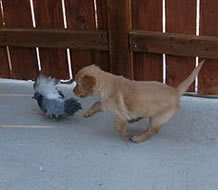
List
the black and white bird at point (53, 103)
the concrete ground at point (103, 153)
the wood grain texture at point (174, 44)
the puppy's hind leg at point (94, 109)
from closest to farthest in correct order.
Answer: the concrete ground at point (103, 153), the puppy's hind leg at point (94, 109), the black and white bird at point (53, 103), the wood grain texture at point (174, 44)

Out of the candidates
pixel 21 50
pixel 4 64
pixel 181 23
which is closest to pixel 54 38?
→ pixel 21 50

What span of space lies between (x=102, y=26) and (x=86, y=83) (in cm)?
105

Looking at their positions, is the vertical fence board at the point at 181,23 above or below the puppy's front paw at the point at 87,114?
above

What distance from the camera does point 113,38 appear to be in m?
3.74

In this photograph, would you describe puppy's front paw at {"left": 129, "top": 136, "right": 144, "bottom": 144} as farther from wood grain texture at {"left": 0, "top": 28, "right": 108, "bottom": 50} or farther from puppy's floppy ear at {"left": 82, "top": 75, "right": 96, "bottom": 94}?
wood grain texture at {"left": 0, "top": 28, "right": 108, "bottom": 50}

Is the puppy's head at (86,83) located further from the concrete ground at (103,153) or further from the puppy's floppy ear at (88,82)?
the concrete ground at (103,153)

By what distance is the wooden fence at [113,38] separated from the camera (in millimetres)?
3541

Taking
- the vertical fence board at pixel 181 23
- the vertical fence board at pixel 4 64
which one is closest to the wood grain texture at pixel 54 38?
the vertical fence board at pixel 4 64

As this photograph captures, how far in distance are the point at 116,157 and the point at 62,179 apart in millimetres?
403

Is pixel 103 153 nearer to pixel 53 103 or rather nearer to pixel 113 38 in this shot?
pixel 53 103

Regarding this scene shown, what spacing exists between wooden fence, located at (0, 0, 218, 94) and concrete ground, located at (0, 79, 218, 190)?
1.33 ft

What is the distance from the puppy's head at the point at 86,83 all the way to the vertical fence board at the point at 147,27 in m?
0.91

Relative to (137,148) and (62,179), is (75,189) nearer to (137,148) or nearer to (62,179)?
(62,179)

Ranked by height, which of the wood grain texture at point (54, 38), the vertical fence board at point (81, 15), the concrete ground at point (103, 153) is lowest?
the concrete ground at point (103, 153)
